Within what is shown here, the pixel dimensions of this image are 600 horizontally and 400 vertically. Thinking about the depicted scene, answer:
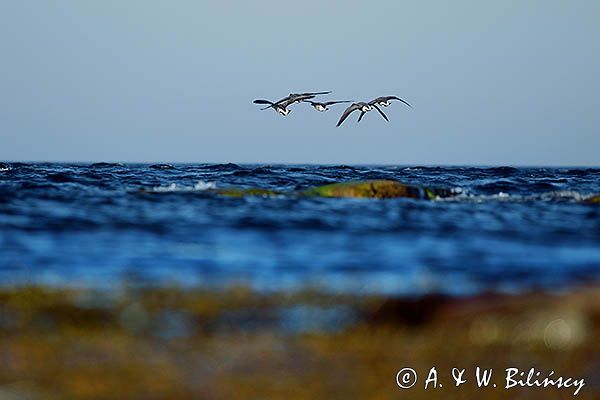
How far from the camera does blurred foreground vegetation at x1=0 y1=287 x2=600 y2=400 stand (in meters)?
9.41

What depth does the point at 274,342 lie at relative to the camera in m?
10.3

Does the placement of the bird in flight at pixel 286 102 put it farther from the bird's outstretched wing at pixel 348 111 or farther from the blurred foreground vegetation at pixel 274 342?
the blurred foreground vegetation at pixel 274 342

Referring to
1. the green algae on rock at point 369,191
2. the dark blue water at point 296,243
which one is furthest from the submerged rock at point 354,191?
the dark blue water at point 296,243

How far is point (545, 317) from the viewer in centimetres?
1106

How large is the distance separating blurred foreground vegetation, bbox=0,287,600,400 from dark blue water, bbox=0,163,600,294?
32cm

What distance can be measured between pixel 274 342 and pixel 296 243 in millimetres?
3793

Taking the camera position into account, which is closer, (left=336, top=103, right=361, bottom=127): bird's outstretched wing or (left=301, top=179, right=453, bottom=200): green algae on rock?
(left=301, top=179, right=453, bottom=200): green algae on rock

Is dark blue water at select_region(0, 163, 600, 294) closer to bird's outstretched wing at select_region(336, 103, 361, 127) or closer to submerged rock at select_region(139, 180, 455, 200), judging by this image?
submerged rock at select_region(139, 180, 455, 200)

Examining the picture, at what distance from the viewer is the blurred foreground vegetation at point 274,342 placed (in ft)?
30.9

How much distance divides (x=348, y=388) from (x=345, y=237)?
5232 millimetres

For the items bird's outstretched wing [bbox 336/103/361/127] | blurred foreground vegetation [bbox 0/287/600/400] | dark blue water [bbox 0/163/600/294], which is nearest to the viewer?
blurred foreground vegetation [bbox 0/287/600/400]

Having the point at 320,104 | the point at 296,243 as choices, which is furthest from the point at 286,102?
Answer: the point at 296,243

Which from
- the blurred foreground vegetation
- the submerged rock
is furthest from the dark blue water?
the submerged rock

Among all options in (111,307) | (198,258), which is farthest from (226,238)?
(111,307)
